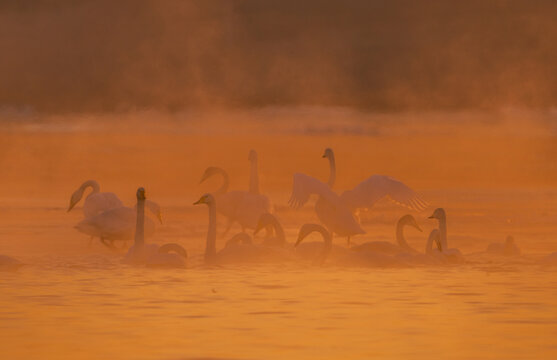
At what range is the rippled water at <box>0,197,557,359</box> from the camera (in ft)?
33.3

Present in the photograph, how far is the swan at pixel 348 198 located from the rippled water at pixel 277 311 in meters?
1.93

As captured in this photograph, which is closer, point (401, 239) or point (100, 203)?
point (401, 239)

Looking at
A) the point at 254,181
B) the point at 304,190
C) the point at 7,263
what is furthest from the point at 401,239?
the point at 7,263

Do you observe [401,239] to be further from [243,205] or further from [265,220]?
[243,205]

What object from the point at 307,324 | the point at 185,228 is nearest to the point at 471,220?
the point at 185,228

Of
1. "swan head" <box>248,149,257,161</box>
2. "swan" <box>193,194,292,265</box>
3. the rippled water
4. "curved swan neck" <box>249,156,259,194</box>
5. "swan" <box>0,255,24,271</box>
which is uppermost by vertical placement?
"swan head" <box>248,149,257,161</box>

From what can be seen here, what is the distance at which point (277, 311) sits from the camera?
1288cm

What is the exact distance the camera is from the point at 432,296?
14547mm

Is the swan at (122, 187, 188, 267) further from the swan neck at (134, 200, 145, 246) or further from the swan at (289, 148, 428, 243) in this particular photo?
the swan at (289, 148, 428, 243)

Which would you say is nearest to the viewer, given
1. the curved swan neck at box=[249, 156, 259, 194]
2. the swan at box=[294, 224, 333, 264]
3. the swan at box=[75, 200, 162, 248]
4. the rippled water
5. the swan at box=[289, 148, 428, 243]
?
the rippled water

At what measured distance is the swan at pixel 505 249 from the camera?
21.5 meters

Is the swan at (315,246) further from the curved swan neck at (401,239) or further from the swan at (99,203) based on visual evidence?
the swan at (99,203)

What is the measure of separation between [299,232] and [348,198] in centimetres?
130

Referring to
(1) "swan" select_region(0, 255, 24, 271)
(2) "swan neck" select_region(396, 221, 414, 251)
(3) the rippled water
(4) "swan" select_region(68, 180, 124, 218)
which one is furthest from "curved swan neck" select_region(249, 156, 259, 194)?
(1) "swan" select_region(0, 255, 24, 271)
